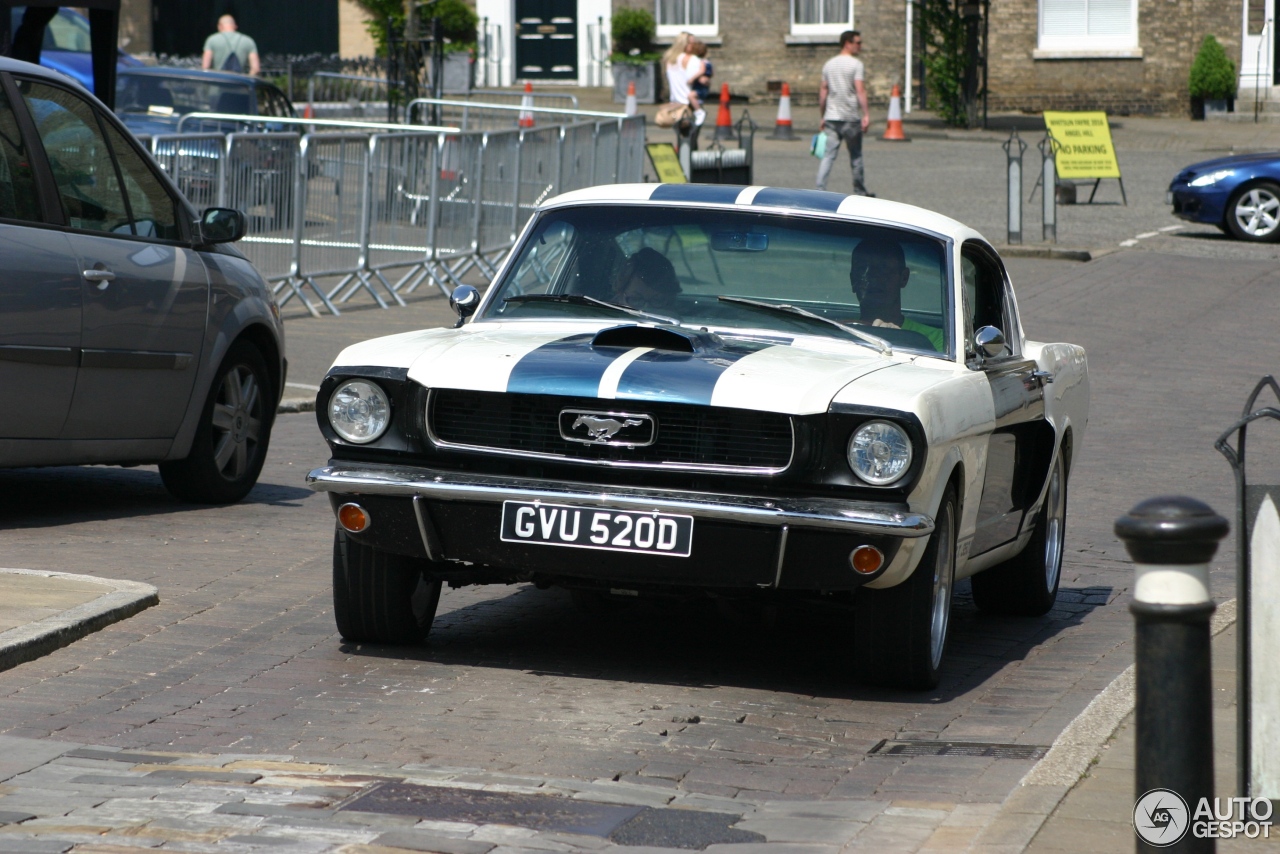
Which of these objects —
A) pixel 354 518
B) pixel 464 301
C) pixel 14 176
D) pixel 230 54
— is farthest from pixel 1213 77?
pixel 354 518

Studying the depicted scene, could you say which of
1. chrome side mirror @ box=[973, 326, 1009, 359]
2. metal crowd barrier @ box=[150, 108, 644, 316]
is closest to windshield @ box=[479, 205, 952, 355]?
chrome side mirror @ box=[973, 326, 1009, 359]

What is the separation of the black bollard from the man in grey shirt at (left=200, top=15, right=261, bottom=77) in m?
24.6

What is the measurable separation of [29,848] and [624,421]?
7.18 ft

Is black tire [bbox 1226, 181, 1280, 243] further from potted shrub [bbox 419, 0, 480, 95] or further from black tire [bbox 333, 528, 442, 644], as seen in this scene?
potted shrub [bbox 419, 0, 480, 95]

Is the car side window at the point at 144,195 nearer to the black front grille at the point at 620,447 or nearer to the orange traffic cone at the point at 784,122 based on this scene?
the black front grille at the point at 620,447

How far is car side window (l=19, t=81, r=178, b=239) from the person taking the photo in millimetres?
8312

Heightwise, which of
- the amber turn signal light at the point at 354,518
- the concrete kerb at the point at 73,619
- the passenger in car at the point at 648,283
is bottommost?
the concrete kerb at the point at 73,619

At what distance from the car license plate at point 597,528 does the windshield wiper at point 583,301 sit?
3.32 ft

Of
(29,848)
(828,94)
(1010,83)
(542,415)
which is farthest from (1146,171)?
(29,848)

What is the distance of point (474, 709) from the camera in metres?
5.79

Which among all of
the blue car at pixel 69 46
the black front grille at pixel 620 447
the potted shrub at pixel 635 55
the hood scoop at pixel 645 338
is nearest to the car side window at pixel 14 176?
the black front grille at pixel 620 447

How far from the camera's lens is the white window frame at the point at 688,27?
43.1 meters

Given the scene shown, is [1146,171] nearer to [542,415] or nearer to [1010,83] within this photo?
[1010,83]

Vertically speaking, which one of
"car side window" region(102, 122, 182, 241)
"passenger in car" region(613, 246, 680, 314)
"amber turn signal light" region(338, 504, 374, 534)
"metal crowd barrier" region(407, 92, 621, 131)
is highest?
"metal crowd barrier" region(407, 92, 621, 131)
